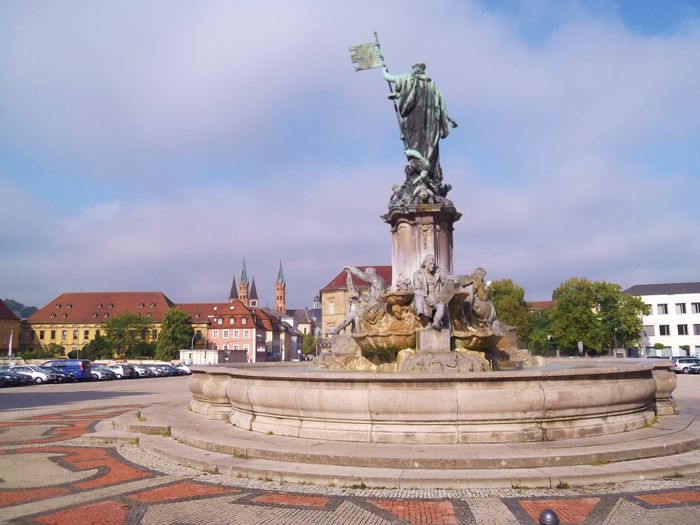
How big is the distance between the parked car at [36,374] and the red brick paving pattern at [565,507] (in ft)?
129

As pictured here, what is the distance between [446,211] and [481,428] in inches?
320

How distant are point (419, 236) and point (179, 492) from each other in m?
9.81

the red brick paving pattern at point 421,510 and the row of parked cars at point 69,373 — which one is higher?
the red brick paving pattern at point 421,510

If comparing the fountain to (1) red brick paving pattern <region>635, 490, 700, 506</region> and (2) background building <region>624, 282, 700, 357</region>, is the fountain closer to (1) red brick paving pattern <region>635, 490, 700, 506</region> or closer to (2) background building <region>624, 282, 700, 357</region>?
(1) red brick paving pattern <region>635, 490, 700, 506</region>

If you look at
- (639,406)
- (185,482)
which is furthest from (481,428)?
(185,482)

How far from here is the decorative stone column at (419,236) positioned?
48.2 ft

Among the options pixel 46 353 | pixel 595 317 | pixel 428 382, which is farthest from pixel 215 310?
pixel 428 382

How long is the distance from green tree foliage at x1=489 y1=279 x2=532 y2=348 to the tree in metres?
49.2

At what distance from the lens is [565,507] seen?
18.1 ft

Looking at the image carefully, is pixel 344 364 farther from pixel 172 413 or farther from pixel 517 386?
pixel 517 386

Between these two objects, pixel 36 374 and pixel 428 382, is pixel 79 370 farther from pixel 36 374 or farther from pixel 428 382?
pixel 428 382

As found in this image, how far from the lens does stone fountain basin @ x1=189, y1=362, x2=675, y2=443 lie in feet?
25.1

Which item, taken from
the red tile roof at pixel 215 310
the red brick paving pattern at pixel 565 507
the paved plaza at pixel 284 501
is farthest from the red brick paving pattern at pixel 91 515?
the red tile roof at pixel 215 310

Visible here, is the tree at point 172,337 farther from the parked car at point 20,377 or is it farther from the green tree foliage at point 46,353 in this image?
the parked car at point 20,377
